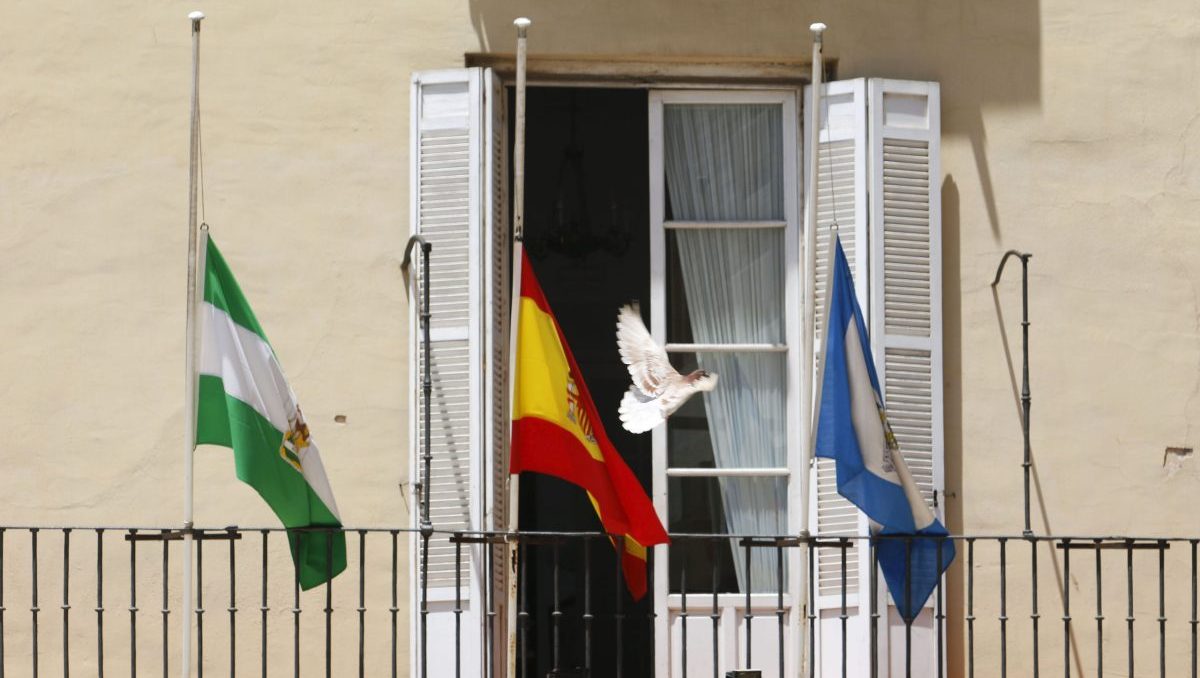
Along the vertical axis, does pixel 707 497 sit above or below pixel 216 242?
below

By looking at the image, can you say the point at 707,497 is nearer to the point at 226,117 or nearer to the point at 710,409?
the point at 710,409

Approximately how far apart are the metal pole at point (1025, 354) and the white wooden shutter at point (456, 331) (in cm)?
191

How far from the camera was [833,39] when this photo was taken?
805cm

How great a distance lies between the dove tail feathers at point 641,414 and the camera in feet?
24.7

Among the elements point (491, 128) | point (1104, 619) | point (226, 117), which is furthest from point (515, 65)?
point (1104, 619)

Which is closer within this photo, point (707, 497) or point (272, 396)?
point (272, 396)

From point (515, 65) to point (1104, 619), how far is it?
2.99m

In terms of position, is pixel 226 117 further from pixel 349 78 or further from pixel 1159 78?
pixel 1159 78

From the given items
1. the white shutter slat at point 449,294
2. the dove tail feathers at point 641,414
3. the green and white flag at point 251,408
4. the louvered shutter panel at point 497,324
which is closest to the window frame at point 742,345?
the dove tail feathers at point 641,414

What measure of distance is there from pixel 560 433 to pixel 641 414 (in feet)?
1.55

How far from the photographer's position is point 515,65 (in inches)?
318

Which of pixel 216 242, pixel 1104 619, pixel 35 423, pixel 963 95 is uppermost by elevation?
pixel 963 95

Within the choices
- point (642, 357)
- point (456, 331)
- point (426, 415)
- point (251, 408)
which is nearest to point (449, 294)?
point (456, 331)

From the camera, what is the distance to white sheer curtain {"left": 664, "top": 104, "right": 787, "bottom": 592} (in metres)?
7.97
